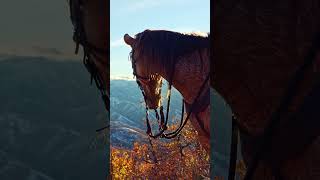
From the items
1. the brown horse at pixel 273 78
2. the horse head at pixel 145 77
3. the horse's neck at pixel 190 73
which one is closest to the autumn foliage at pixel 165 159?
the horse's neck at pixel 190 73

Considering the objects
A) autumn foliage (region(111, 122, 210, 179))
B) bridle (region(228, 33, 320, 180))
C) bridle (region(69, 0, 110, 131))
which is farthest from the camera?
autumn foliage (region(111, 122, 210, 179))

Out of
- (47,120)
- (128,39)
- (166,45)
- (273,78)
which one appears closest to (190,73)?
(166,45)

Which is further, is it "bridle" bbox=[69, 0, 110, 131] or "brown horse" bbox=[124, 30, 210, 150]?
"brown horse" bbox=[124, 30, 210, 150]

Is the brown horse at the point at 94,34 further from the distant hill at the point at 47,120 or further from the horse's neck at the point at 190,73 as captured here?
the horse's neck at the point at 190,73

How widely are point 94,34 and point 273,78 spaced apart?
1147 millimetres

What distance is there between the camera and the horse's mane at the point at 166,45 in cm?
439

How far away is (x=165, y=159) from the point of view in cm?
980

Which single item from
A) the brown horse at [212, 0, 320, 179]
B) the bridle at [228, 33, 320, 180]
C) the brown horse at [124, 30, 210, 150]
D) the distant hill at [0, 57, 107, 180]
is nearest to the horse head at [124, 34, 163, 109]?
the brown horse at [124, 30, 210, 150]

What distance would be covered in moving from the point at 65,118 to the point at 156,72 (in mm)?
1677

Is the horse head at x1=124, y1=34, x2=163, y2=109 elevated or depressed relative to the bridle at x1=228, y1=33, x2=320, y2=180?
depressed

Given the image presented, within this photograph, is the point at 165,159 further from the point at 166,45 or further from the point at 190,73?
the point at 166,45

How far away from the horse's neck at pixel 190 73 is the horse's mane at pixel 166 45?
0.20 feet

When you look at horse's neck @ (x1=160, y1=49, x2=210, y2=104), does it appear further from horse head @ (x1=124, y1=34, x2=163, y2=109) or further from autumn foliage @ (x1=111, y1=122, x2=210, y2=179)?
autumn foliage @ (x1=111, y1=122, x2=210, y2=179)

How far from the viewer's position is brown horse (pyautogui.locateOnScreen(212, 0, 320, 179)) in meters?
2.16
